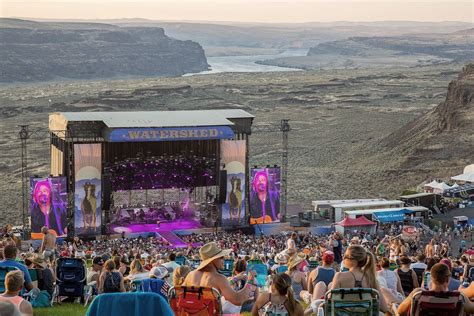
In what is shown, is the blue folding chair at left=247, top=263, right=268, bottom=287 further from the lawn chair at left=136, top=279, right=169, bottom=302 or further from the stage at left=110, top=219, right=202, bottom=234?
the stage at left=110, top=219, right=202, bottom=234

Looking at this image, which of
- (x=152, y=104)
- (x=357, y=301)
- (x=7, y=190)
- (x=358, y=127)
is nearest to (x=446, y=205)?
(x=7, y=190)

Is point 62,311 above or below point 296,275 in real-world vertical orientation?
below

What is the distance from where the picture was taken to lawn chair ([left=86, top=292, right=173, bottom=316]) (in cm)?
620

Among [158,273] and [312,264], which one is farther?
[312,264]

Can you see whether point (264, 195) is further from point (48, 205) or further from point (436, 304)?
point (436, 304)

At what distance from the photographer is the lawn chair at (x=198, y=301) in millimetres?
8008

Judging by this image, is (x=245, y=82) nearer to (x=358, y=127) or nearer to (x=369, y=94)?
(x=369, y=94)

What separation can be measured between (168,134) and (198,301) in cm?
2888

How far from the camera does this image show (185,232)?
37.3 metres

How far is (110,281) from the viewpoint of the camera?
11.2 meters

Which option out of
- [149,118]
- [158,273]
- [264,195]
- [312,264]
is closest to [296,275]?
[158,273]

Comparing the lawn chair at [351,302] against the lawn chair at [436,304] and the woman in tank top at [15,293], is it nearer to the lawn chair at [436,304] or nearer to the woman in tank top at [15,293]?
the lawn chair at [436,304]

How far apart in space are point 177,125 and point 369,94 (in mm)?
90287

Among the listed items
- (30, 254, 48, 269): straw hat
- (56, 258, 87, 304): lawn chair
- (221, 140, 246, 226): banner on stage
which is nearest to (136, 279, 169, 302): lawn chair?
(56, 258, 87, 304): lawn chair
